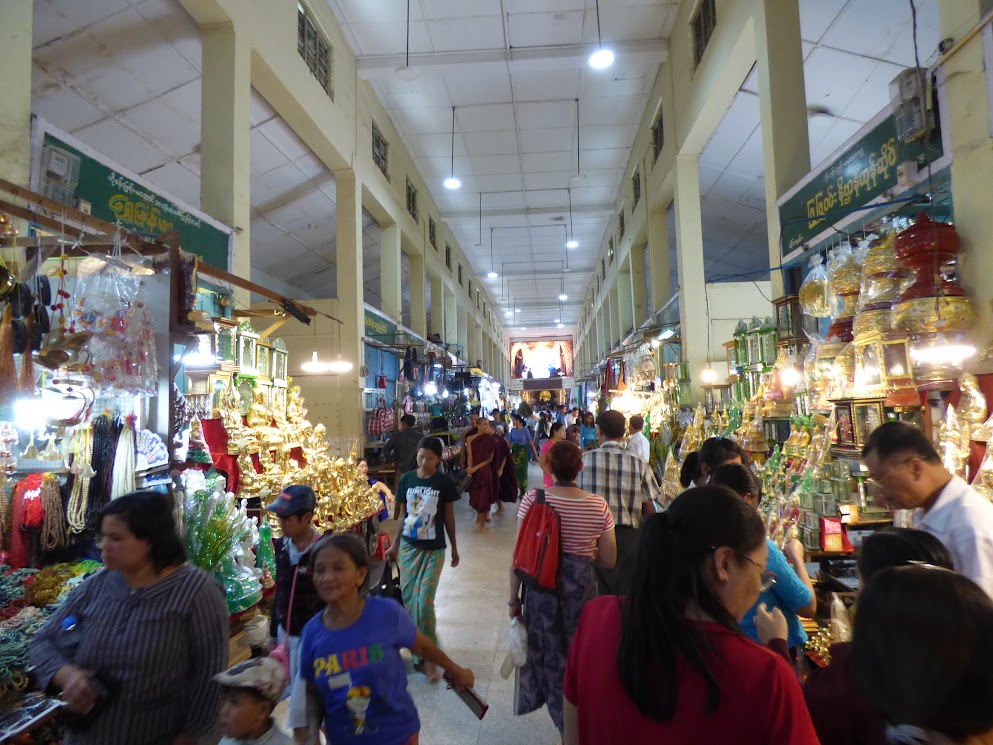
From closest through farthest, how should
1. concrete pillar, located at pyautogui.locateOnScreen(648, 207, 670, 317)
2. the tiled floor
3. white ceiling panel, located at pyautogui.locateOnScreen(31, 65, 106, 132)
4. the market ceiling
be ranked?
the tiled floor
white ceiling panel, located at pyautogui.locateOnScreen(31, 65, 106, 132)
the market ceiling
concrete pillar, located at pyautogui.locateOnScreen(648, 207, 670, 317)

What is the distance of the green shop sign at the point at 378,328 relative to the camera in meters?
8.27

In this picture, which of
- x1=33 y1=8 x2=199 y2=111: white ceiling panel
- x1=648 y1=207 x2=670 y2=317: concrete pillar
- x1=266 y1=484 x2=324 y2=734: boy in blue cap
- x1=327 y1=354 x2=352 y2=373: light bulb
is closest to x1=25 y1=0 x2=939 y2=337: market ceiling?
x1=33 y1=8 x2=199 y2=111: white ceiling panel

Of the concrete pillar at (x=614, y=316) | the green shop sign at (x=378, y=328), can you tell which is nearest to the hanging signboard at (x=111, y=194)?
the green shop sign at (x=378, y=328)

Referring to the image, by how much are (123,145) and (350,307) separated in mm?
2971

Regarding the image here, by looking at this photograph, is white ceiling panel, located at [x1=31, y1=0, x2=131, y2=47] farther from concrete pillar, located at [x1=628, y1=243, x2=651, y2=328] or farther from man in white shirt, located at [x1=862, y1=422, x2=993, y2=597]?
concrete pillar, located at [x1=628, y1=243, x2=651, y2=328]

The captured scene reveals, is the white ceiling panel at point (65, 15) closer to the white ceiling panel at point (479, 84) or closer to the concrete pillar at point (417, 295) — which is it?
the white ceiling panel at point (479, 84)

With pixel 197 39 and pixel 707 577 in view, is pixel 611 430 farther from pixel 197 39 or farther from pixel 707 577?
pixel 197 39

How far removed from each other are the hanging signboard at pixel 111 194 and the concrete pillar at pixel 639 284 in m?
8.45

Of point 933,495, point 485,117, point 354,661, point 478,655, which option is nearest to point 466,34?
point 485,117

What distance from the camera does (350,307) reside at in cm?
766

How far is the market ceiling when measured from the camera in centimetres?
523

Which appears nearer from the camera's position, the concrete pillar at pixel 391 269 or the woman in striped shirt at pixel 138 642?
the woman in striped shirt at pixel 138 642

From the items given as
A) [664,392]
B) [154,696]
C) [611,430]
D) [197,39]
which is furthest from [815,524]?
[197,39]

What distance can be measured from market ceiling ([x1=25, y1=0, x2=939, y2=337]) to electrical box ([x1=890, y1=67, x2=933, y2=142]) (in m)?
2.92
